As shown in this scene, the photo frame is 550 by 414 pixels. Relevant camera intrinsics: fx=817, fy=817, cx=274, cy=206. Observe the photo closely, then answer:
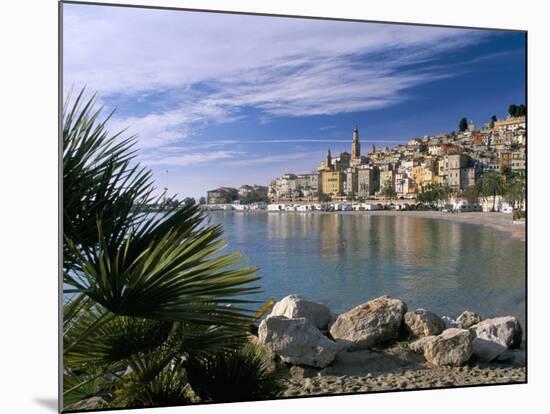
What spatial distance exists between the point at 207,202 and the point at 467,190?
1.99 m

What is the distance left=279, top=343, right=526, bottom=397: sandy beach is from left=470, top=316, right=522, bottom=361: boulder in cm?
9

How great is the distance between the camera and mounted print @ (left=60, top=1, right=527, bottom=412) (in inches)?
199

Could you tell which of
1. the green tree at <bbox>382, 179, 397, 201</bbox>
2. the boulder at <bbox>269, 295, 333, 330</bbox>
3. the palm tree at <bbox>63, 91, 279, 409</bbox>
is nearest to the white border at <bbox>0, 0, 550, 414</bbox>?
the palm tree at <bbox>63, 91, 279, 409</bbox>

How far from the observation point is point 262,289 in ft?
18.5

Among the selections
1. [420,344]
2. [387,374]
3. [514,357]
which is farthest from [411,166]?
[514,357]

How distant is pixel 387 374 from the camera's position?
19.3ft

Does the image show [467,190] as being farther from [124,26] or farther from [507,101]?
[124,26]

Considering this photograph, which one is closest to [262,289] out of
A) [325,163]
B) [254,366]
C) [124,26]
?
[254,366]

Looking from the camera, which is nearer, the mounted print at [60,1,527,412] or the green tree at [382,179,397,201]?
the mounted print at [60,1,527,412]

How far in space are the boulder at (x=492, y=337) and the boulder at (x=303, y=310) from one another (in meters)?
1.13

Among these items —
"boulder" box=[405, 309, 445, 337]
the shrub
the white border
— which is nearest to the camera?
the white border

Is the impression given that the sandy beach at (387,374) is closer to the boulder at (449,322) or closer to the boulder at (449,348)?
the boulder at (449,348)

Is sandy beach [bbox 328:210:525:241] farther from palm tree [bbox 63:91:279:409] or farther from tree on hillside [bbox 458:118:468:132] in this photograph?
palm tree [bbox 63:91:279:409]

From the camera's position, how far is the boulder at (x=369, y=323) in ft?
19.3
